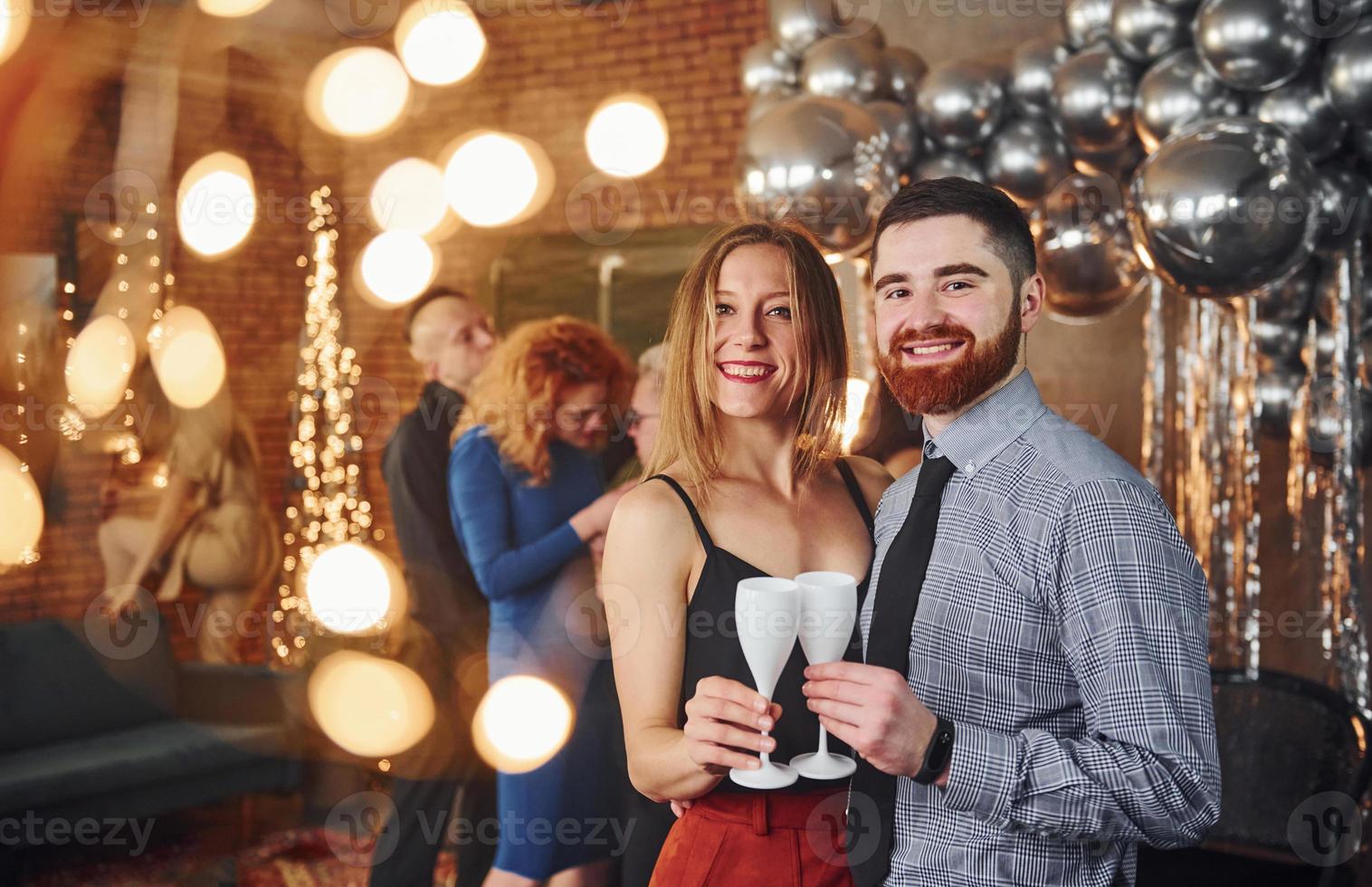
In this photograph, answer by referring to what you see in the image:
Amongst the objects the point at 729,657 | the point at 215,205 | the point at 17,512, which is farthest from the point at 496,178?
the point at 729,657

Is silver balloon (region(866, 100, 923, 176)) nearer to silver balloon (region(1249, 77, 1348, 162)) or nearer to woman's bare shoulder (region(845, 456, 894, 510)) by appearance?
silver balloon (region(1249, 77, 1348, 162))

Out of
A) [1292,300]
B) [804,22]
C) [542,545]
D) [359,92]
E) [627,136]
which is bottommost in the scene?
[542,545]

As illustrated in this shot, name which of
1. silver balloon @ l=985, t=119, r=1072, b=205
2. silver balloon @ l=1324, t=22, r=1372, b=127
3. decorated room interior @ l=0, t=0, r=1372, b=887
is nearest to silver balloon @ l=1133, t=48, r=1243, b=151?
decorated room interior @ l=0, t=0, r=1372, b=887

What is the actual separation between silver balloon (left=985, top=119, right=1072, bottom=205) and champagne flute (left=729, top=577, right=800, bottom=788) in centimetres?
213

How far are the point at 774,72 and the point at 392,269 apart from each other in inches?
129

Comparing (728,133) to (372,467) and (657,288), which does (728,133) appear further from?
(372,467)

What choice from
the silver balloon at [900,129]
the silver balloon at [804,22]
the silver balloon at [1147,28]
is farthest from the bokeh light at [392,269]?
the silver balloon at [1147,28]

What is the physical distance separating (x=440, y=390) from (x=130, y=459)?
7.95 feet

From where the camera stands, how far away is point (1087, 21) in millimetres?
2920

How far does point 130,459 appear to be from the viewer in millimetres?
4980

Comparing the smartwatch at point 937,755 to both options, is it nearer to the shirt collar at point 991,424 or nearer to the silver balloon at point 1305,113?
the shirt collar at point 991,424

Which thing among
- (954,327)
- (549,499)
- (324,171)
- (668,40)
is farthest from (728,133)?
(954,327)

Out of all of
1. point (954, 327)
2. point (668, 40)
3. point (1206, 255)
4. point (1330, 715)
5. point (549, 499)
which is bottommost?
point (1330, 715)

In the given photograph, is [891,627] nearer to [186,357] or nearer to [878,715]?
[878,715]
